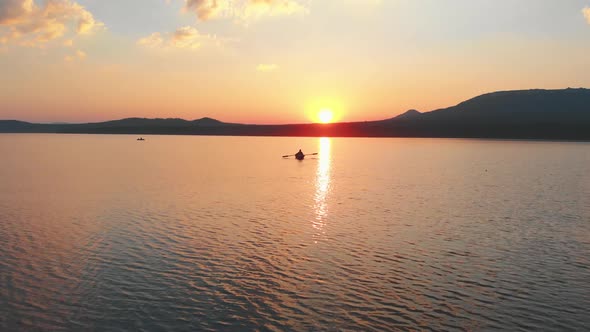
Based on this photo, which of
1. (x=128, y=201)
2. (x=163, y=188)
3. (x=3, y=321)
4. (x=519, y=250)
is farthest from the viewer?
(x=163, y=188)

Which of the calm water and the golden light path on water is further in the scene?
the golden light path on water

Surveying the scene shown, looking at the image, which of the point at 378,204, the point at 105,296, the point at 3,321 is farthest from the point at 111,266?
the point at 378,204

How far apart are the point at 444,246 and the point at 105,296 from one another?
19734mm

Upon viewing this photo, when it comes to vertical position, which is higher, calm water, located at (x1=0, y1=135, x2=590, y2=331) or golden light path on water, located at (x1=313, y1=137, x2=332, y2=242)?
calm water, located at (x1=0, y1=135, x2=590, y2=331)

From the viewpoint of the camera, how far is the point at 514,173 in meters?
79.0

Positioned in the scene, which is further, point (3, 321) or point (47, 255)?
point (47, 255)

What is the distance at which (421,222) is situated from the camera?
36156mm

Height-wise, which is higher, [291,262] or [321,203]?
[291,262]

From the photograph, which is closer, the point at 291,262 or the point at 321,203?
the point at 291,262

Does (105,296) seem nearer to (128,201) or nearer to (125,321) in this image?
(125,321)

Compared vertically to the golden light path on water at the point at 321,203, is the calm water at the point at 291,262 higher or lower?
higher

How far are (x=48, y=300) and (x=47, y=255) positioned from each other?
24.8 ft

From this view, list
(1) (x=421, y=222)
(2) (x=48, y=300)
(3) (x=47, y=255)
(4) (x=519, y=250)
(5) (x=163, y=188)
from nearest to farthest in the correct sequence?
(2) (x=48, y=300), (3) (x=47, y=255), (4) (x=519, y=250), (1) (x=421, y=222), (5) (x=163, y=188)

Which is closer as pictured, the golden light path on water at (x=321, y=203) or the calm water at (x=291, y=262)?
the calm water at (x=291, y=262)
